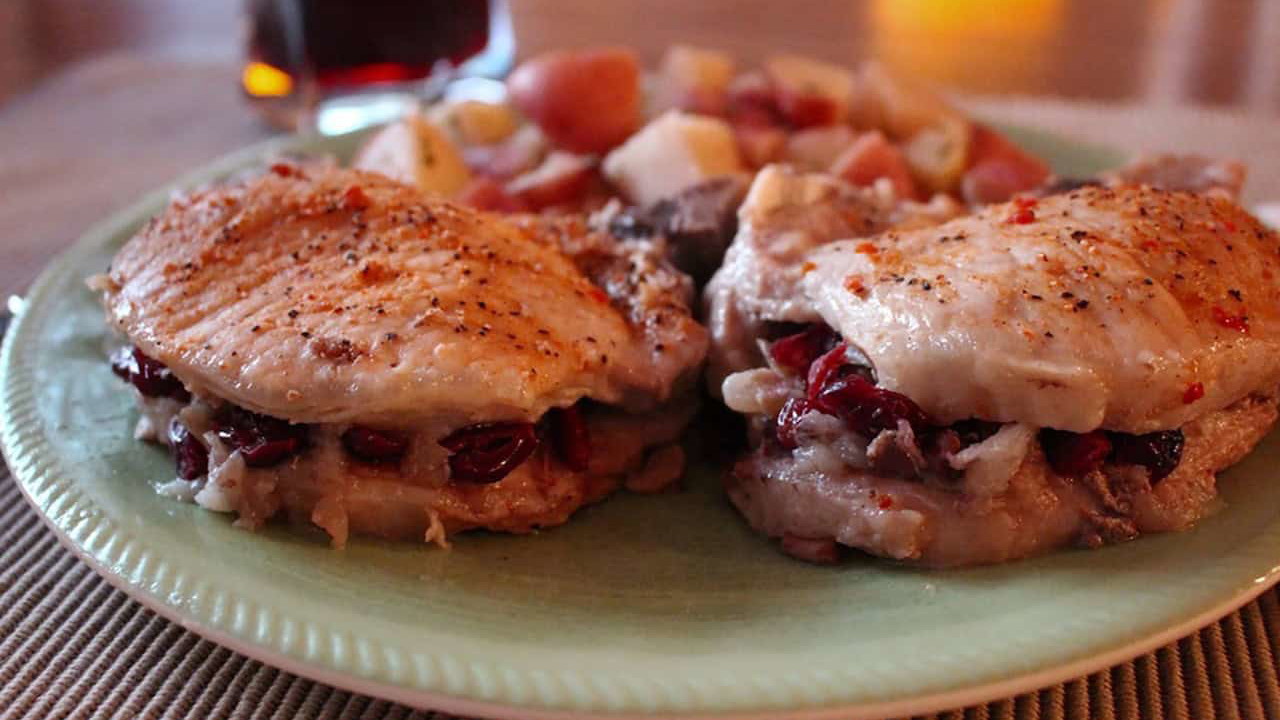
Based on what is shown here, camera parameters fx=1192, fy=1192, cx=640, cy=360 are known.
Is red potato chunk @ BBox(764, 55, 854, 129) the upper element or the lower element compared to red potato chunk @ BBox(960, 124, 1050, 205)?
upper

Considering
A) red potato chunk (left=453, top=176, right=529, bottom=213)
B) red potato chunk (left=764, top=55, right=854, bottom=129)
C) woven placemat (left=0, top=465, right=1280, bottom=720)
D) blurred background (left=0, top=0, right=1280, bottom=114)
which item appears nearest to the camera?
woven placemat (left=0, top=465, right=1280, bottom=720)

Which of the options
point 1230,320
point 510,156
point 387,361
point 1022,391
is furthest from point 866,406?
point 510,156

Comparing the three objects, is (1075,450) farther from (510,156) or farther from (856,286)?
(510,156)

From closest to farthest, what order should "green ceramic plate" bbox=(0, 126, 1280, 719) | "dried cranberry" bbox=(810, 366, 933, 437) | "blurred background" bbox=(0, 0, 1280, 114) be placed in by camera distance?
"green ceramic plate" bbox=(0, 126, 1280, 719) < "dried cranberry" bbox=(810, 366, 933, 437) < "blurred background" bbox=(0, 0, 1280, 114)

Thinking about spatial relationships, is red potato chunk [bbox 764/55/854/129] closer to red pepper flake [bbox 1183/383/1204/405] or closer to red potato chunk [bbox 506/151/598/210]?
red potato chunk [bbox 506/151/598/210]

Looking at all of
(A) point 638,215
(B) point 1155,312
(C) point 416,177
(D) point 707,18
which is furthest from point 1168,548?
(D) point 707,18

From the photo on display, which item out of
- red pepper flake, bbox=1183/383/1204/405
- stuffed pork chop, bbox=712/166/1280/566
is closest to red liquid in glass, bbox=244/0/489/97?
stuffed pork chop, bbox=712/166/1280/566

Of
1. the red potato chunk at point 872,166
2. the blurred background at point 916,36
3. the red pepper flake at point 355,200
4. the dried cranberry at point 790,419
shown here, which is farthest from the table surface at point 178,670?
the blurred background at point 916,36

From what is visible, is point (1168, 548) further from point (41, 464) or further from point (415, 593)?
point (41, 464)

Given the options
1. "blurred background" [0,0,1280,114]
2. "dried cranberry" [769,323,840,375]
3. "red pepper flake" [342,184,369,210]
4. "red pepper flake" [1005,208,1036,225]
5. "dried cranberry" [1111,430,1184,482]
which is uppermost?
"red pepper flake" [1005,208,1036,225]
